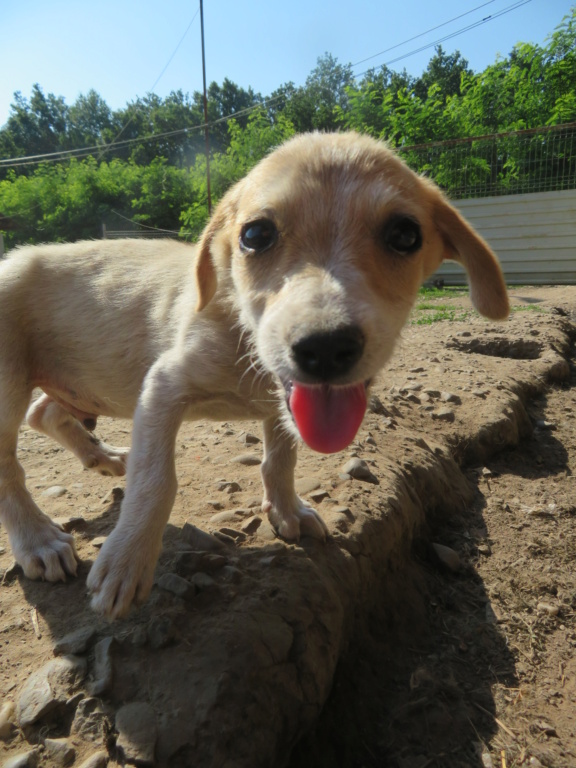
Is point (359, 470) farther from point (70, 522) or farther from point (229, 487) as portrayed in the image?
point (70, 522)

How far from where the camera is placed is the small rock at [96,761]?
1.75 metres

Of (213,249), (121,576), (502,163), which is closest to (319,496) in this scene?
(121,576)

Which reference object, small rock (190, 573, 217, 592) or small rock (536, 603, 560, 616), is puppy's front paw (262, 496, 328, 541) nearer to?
small rock (190, 573, 217, 592)

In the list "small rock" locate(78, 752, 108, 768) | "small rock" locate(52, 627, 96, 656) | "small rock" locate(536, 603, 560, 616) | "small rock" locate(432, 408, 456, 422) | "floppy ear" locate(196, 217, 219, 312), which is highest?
"floppy ear" locate(196, 217, 219, 312)

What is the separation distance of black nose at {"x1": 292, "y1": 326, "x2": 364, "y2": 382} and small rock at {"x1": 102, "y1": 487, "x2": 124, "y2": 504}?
6.42 feet

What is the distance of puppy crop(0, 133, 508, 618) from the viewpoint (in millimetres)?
→ 2107

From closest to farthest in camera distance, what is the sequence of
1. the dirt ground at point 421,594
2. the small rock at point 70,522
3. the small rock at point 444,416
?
the dirt ground at point 421,594
the small rock at point 70,522
the small rock at point 444,416

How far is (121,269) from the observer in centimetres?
342

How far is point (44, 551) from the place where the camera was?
2643 mm

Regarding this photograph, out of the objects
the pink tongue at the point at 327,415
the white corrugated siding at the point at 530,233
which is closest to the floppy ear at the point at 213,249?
the pink tongue at the point at 327,415

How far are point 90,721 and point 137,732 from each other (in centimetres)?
18

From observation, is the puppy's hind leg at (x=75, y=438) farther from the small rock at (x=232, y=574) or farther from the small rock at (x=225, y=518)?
the small rock at (x=232, y=574)

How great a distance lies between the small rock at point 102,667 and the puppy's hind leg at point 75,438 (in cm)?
164

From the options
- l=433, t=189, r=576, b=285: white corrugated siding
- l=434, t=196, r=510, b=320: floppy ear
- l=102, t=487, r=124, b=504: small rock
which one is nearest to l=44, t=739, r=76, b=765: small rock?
l=102, t=487, r=124, b=504: small rock
